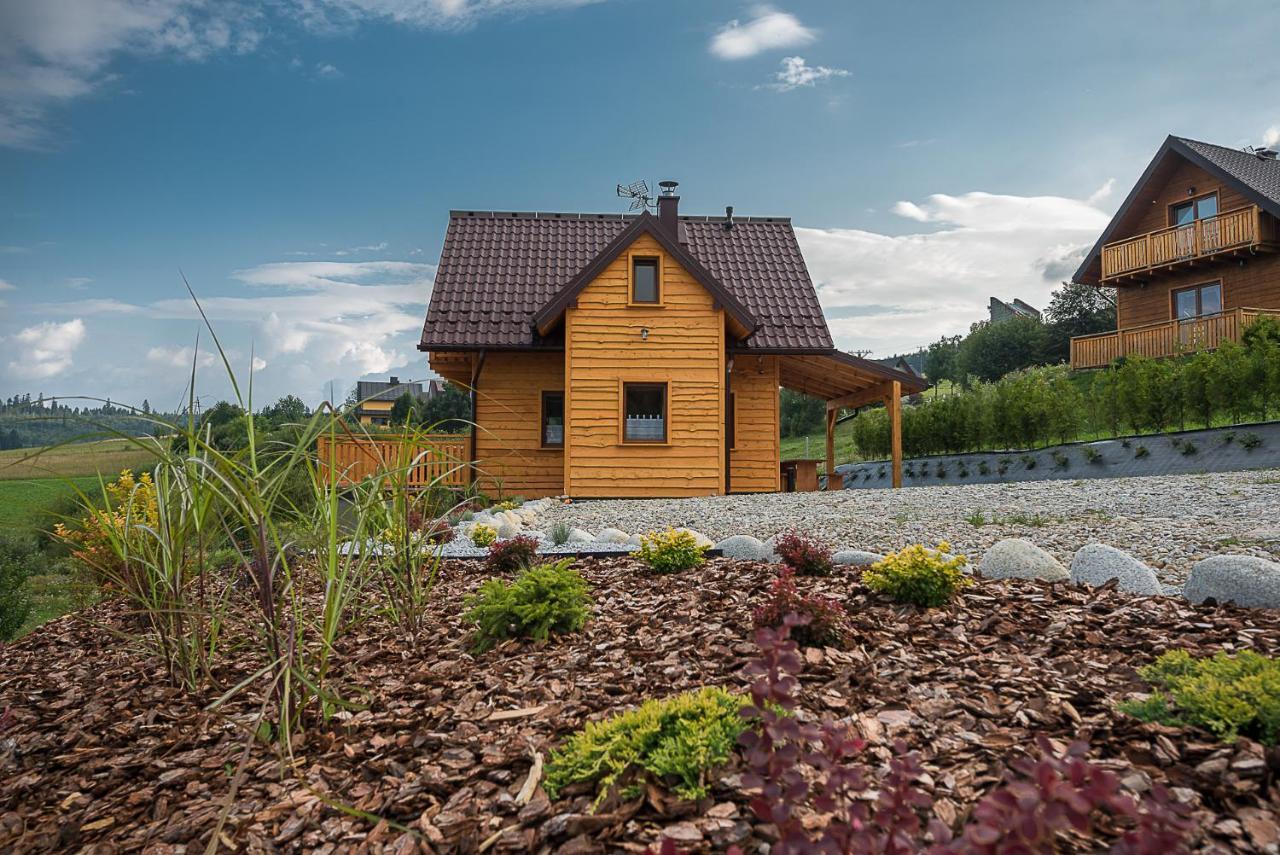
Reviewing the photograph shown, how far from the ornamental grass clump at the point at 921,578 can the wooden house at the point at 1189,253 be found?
16.8 metres

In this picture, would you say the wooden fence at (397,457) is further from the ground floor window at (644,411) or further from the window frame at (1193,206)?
the window frame at (1193,206)

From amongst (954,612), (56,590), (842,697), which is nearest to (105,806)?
(842,697)

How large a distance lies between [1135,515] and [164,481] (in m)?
6.68

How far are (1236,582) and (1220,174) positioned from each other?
19592mm

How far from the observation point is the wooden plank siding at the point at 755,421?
13.1 meters

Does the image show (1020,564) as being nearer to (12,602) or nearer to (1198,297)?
(12,602)

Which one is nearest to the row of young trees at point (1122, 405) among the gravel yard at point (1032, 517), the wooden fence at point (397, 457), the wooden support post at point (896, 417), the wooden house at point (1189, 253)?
the wooden house at point (1189, 253)

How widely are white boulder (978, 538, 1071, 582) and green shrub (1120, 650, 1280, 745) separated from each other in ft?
5.05

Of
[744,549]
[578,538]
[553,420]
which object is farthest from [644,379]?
[744,549]

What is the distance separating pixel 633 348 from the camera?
1172 centimetres

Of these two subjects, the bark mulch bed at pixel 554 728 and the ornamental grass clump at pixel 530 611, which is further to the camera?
the ornamental grass clump at pixel 530 611

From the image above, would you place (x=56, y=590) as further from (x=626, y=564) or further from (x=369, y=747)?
(x=369, y=747)

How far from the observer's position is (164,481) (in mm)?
3299

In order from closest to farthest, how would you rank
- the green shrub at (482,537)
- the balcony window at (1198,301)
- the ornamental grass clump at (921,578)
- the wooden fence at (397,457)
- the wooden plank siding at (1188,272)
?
the wooden fence at (397,457) < the ornamental grass clump at (921,578) < the green shrub at (482,537) < the wooden plank siding at (1188,272) < the balcony window at (1198,301)
